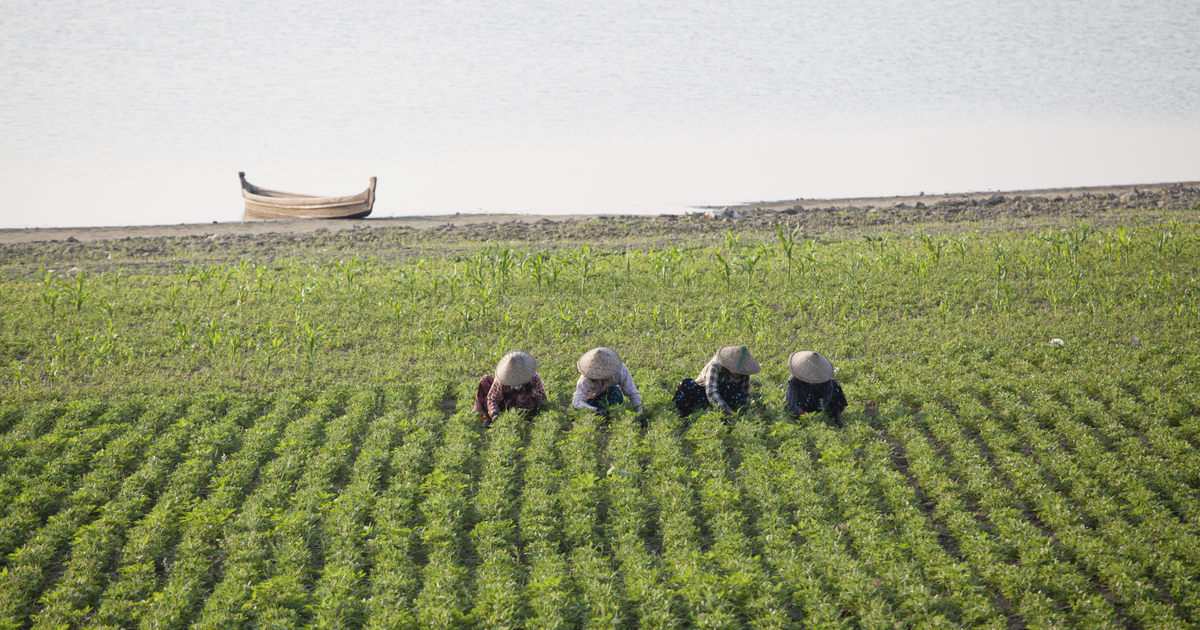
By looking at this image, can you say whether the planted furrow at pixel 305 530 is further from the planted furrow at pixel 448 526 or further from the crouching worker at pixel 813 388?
the crouching worker at pixel 813 388

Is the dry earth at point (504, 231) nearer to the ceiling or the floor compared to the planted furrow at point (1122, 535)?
nearer to the ceiling

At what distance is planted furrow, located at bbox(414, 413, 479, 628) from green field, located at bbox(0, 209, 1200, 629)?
0.04 metres

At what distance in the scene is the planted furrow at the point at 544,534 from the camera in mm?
6000

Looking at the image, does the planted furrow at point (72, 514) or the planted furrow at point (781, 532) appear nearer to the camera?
the planted furrow at point (781, 532)

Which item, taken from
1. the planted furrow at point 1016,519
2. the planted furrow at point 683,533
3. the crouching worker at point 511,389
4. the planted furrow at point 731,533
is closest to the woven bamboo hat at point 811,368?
the planted furrow at point 731,533

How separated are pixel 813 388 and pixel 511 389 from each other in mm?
3841

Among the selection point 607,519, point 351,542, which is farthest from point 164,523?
point 607,519

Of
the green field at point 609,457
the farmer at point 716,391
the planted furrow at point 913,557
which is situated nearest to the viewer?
the planted furrow at point 913,557

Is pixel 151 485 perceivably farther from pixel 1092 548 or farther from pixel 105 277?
pixel 105 277

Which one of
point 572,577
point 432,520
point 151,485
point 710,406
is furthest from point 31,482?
point 710,406

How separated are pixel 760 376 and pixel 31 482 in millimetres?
9001

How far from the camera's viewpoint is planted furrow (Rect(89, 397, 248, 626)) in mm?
6086

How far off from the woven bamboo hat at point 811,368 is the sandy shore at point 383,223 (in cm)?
1717

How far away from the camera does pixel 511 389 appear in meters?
9.70
